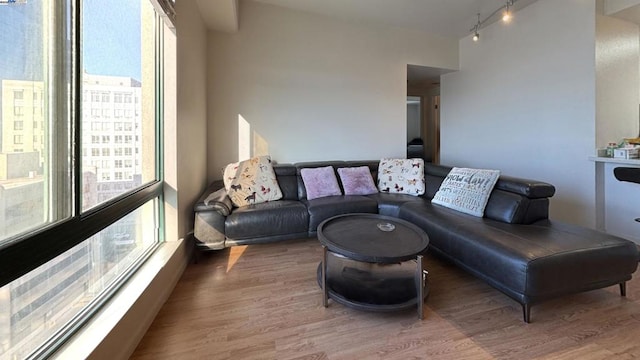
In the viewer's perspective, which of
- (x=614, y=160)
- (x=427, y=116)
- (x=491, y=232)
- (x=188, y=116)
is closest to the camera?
(x=491, y=232)

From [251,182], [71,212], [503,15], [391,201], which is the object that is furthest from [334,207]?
[503,15]

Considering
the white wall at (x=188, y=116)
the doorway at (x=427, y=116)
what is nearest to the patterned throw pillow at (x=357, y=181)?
the white wall at (x=188, y=116)

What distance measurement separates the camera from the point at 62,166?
1.12 metres

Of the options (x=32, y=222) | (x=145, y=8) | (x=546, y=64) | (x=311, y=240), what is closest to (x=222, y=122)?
(x=145, y=8)

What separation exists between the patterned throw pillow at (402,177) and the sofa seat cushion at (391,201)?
178 millimetres

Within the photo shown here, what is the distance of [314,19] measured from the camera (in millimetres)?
3766

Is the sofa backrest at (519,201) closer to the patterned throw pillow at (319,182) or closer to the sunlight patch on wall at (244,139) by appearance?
the patterned throw pillow at (319,182)

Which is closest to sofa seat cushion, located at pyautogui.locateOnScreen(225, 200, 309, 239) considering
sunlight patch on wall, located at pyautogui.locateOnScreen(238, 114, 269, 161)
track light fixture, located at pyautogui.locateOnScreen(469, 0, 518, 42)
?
sunlight patch on wall, located at pyautogui.locateOnScreen(238, 114, 269, 161)

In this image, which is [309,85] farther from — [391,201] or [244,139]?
[391,201]

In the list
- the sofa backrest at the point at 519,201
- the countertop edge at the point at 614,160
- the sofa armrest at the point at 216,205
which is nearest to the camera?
the sofa backrest at the point at 519,201

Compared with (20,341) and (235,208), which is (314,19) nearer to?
(235,208)

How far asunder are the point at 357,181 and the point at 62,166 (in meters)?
2.80

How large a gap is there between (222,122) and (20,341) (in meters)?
2.90

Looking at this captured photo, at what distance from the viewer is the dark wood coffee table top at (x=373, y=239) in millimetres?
1616
